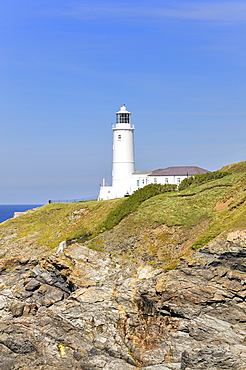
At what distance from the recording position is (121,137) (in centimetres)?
8512

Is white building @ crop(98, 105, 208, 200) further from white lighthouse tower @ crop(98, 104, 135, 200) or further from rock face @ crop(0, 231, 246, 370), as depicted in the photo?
rock face @ crop(0, 231, 246, 370)

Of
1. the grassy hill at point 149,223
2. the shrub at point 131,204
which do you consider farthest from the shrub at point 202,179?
the shrub at point 131,204

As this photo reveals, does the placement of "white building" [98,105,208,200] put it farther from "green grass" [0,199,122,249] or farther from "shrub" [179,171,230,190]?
"shrub" [179,171,230,190]

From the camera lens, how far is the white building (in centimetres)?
8469

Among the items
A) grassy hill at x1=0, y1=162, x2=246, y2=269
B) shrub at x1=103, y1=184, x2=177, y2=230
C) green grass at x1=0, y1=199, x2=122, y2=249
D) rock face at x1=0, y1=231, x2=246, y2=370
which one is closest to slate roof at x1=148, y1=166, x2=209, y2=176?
grassy hill at x1=0, y1=162, x2=246, y2=269

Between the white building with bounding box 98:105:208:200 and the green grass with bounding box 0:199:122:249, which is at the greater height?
the white building with bounding box 98:105:208:200

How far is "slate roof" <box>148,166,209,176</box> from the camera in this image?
8412 centimetres

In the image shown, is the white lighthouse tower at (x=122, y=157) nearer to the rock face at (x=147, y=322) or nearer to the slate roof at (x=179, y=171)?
the slate roof at (x=179, y=171)

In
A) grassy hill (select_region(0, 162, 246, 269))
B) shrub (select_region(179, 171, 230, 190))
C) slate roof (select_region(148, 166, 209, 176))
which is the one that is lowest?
grassy hill (select_region(0, 162, 246, 269))

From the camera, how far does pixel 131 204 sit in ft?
201

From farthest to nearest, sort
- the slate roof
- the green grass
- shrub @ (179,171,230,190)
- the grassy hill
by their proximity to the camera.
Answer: the slate roof, shrub @ (179,171,230,190), the green grass, the grassy hill

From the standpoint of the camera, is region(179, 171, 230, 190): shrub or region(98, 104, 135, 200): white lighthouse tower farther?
region(98, 104, 135, 200): white lighthouse tower

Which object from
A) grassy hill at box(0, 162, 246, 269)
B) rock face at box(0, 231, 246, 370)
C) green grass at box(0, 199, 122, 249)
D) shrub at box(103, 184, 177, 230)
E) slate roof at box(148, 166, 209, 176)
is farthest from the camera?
slate roof at box(148, 166, 209, 176)

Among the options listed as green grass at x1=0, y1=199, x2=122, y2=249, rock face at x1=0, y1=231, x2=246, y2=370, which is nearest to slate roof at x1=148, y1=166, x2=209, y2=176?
green grass at x1=0, y1=199, x2=122, y2=249
